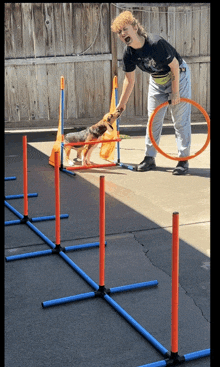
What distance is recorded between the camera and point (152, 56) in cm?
614

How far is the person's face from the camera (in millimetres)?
5871

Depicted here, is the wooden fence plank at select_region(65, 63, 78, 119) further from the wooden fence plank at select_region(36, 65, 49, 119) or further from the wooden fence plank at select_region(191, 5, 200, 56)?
the wooden fence plank at select_region(191, 5, 200, 56)

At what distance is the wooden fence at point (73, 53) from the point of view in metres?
11.4

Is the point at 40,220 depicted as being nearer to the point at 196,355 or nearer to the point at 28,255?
the point at 28,255

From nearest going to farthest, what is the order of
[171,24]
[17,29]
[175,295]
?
[175,295] < [17,29] < [171,24]

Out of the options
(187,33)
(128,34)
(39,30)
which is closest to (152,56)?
(128,34)

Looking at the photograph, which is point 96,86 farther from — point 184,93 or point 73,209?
point 73,209

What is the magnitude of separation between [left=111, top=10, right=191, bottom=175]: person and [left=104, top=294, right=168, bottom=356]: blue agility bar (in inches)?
130

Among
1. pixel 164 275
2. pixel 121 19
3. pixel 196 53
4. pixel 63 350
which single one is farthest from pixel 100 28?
pixel 63 350

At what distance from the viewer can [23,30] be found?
37.3 ft

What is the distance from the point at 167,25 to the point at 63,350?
34.2ft

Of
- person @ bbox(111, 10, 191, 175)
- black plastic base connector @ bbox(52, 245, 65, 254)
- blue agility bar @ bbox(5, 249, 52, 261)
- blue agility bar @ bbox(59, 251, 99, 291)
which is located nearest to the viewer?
blue agility bar @ bbox(59, 251, 99, 291)

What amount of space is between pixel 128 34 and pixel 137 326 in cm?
392

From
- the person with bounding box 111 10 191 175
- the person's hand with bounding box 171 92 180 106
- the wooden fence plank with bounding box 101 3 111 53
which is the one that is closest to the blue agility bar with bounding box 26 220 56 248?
the person with bounding box 111 10 191 175
